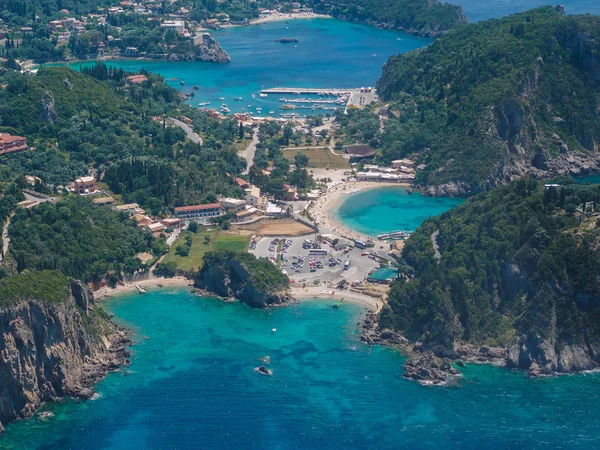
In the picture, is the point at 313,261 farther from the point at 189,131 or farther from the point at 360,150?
the point at 189,131

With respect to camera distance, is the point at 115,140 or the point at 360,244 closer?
the point at 360,244

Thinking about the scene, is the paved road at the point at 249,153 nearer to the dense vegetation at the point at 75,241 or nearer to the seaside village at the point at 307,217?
the seaside village at the point at 307,217

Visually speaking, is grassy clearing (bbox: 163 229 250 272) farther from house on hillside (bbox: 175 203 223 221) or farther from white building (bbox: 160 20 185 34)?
white building (bbox: 160 20 185 34)

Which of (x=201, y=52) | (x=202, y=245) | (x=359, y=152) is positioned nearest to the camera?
(x=202, y=245)

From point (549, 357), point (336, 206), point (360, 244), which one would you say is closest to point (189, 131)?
point (336, 206)

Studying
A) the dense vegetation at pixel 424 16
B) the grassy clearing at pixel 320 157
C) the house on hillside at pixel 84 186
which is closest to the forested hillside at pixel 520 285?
the house on hillside at pixel 84 186
